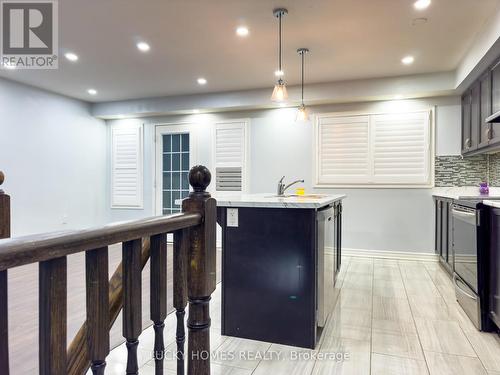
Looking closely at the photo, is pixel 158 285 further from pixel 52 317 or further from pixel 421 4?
pixel 421 4

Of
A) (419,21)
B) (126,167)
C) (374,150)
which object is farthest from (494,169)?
(126,167)

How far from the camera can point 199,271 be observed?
3.15 ft

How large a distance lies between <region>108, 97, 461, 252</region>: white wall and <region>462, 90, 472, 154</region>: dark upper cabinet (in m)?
0.14

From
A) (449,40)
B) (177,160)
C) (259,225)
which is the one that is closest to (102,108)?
(177,160)

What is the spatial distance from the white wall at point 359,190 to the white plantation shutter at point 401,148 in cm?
15

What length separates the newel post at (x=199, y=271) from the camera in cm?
96

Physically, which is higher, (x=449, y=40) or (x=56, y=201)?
(x=449, y=40)

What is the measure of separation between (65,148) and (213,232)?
218 inches

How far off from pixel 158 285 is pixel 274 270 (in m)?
1.41

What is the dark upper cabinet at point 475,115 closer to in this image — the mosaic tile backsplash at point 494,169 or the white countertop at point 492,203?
the mosaic tile backsplash at point 494,169

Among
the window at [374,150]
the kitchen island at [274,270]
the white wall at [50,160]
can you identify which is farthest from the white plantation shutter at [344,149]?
the white wall at [50,160]

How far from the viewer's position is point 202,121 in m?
5.77

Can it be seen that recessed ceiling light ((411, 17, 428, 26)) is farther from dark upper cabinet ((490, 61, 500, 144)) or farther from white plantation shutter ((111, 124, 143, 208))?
white plantation shutter ((111, 124, 143, 208))

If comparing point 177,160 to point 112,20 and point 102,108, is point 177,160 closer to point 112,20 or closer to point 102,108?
point 102,108
